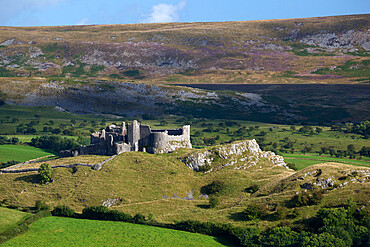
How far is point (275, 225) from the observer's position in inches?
2862

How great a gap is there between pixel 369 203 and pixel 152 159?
4864cm

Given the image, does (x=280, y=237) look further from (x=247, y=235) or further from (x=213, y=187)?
(x=213, y=187)

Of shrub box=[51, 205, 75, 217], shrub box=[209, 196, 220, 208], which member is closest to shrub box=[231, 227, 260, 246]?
shrub box=[209, 196, 220, 208]

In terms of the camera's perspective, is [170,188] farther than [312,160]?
No

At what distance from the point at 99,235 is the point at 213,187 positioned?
89.9 feet

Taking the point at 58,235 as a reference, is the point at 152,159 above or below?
above

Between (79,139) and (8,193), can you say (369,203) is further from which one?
(79,139)

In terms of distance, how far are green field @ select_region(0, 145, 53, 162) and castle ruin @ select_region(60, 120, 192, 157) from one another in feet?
123

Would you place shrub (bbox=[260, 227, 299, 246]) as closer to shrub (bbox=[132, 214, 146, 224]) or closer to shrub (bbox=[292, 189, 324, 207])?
shrub (bbox=[292, 189, 324, 207])

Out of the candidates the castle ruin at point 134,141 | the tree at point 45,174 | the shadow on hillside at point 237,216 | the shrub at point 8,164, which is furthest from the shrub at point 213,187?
the shrub at point 8,164

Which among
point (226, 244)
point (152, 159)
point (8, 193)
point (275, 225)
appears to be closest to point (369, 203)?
point (275, 225)

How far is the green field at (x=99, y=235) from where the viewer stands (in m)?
72.2

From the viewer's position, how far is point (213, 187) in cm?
9062

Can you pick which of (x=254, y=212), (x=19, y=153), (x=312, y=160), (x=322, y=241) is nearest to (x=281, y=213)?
(x=254, y=212)
